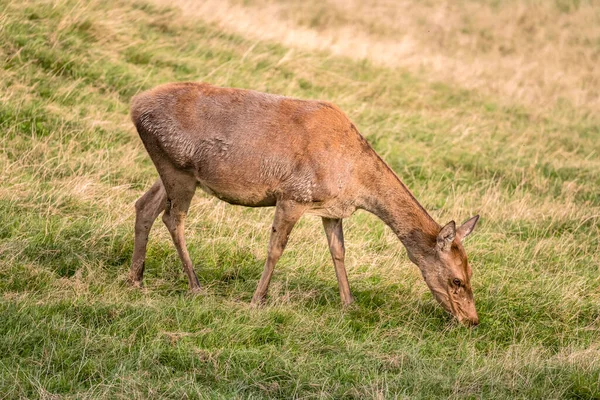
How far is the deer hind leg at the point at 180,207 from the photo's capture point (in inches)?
276

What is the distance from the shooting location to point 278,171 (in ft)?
22.2

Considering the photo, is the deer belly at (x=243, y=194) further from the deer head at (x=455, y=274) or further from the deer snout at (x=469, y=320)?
the deer snout at (x=469, y=320)

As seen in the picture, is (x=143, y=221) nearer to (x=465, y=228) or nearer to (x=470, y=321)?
(x=465, y=228)

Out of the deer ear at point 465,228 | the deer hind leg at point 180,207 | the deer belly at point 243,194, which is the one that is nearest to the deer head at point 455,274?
the deer ear at point 465,228

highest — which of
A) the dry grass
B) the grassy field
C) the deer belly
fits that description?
the deer belly

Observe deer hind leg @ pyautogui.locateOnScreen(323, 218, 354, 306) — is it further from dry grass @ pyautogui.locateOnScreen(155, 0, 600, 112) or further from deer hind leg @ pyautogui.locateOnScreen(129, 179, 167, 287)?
dry grass @ pyautogui.locateOnScreen(155, 0, 600, 112)

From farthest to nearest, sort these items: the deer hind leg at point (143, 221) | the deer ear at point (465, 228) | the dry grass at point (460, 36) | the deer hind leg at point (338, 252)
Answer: the dry grass at point (460, 36) → the deer hind leg at point (338, 252) → the deer hind leg at point (143, 221) → the deer ear at point (465, 228)

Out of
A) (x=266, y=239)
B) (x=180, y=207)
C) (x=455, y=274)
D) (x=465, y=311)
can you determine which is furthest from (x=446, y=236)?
(x=180, y=207)

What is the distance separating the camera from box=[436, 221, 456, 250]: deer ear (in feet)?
21.6

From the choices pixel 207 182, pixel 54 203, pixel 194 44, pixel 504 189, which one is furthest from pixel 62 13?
pixel 504 189

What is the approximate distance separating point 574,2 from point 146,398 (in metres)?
18.9

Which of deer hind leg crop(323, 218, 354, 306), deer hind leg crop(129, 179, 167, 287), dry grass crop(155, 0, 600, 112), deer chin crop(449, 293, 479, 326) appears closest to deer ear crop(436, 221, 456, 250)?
deer chin crop(449, 293, 479, 326)

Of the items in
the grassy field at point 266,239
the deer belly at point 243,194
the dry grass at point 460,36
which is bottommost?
the dry grass at point 460,36

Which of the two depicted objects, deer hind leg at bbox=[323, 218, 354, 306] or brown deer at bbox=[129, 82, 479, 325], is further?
deer hind leg at bbox=[323, 218, 354, 306]
